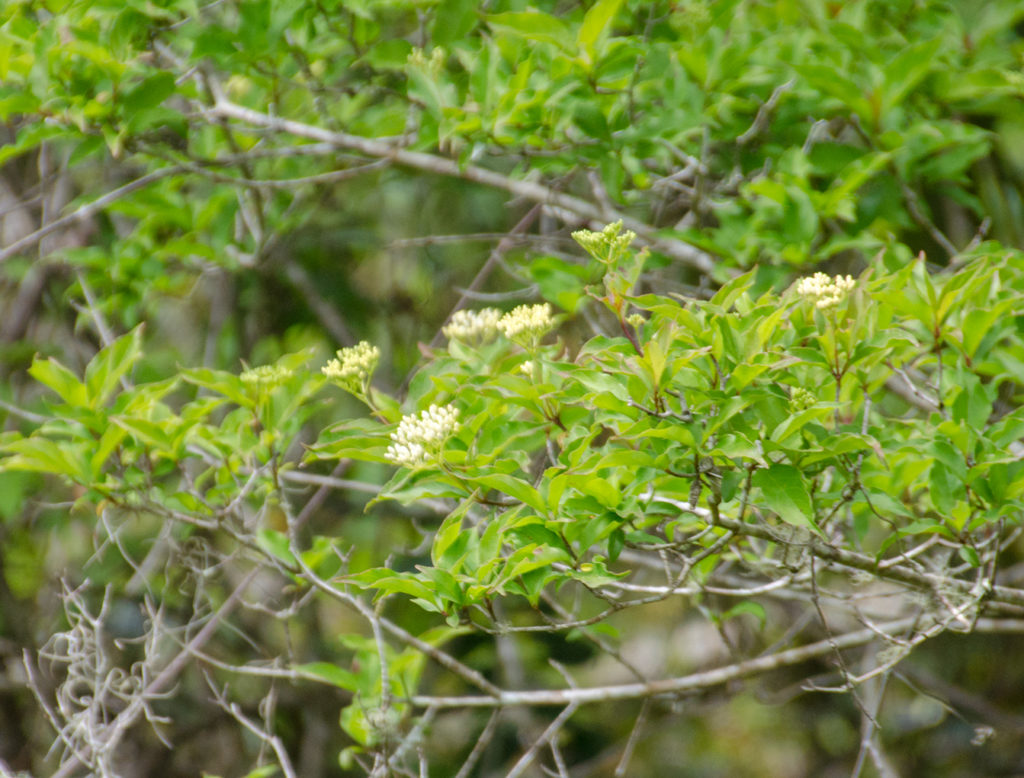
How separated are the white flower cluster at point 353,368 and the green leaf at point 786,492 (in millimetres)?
568

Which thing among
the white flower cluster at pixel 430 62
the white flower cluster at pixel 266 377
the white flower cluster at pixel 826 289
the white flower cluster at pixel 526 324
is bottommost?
the white flower cluster at pixel 266 377

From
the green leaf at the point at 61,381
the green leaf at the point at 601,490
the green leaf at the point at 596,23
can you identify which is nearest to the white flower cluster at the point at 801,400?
the green leaf at the point at 601,490

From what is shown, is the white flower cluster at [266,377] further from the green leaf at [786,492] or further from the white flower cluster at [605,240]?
the green leaf at [786,492]

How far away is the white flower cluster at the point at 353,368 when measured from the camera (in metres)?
1.41

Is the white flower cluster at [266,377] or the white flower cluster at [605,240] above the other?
the white flower cluster at [605,240]

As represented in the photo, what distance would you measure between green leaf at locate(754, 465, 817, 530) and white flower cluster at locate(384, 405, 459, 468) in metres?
0.39

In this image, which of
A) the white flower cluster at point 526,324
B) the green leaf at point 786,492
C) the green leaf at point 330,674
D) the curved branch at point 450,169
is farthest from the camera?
the curved branch at point 450,169

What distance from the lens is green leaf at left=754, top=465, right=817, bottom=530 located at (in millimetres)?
1175

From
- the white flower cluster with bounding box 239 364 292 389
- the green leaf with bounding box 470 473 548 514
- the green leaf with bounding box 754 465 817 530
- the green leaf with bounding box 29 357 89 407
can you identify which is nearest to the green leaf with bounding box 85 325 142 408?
the green leaf with bounding box 29 357 89 407

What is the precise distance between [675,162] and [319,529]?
A: 1773 mm

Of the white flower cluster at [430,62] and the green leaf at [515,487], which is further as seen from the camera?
the white flower cluster at [430,62]

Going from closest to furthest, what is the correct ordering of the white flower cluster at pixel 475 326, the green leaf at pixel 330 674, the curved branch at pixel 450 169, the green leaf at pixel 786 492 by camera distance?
the green leaf at pixel 786 492 < the white flower cluster at pixel 475 326 < the green leaf at pixel 330 674 < the curved branch at pixel 450 169

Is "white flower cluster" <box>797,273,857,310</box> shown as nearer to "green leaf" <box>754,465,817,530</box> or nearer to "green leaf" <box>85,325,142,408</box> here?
"green leaf" <box>754,465,817,530</box>

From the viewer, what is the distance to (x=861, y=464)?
53.6 inches
